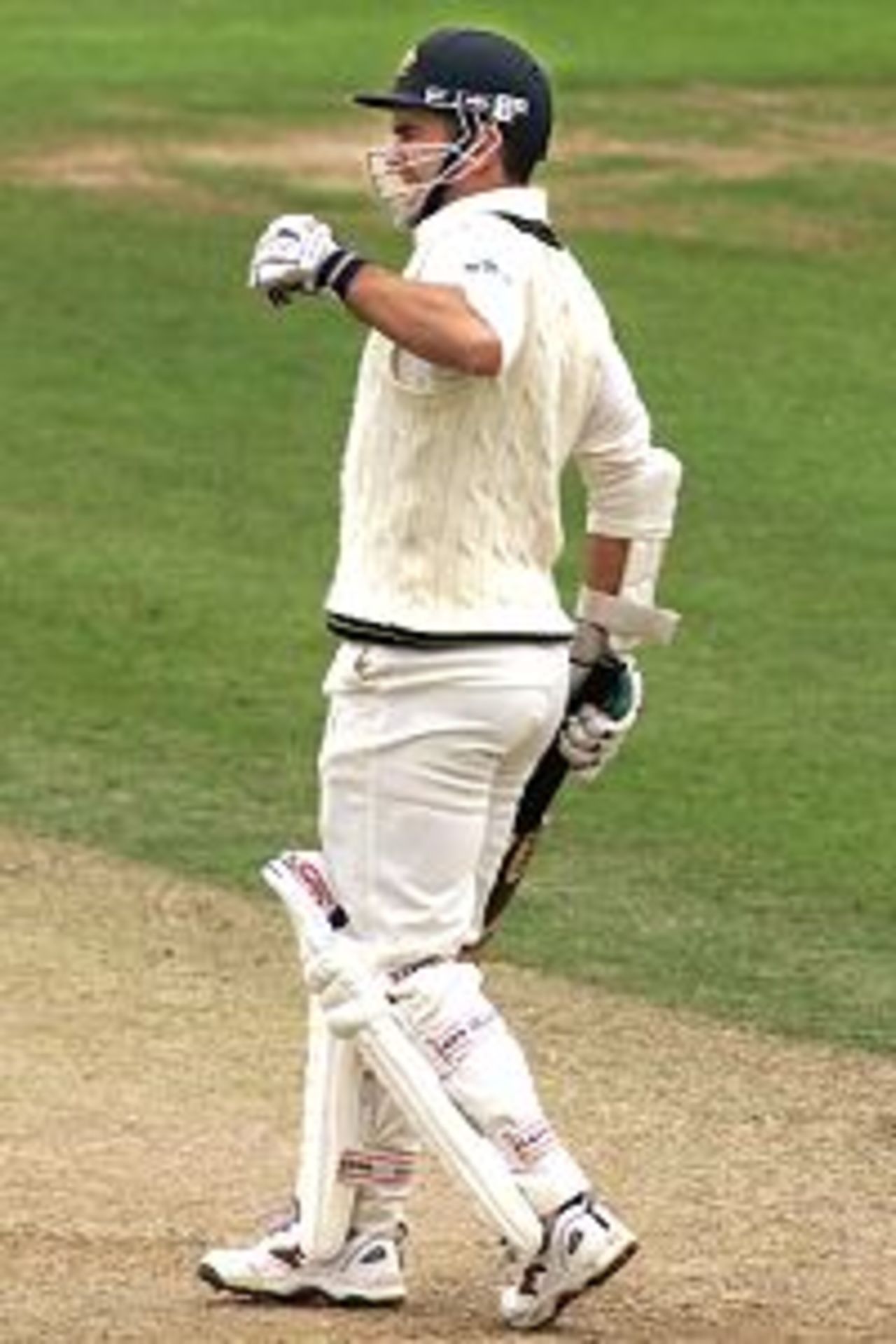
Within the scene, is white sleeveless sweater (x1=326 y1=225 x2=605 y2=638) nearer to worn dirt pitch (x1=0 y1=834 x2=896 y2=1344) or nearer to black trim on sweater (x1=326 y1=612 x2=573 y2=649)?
black trim on sweater (x1=326 y1=612 x2=573 y2=649)

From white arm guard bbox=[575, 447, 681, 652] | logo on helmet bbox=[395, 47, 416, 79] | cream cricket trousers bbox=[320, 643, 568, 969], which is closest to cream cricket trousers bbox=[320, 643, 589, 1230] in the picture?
cream cricket trousers bbox=[320, 643, 568, 969]

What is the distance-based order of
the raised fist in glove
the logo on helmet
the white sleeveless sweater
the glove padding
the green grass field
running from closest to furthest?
the raised fist in glove < the white sleeveless sweater < the logo on helmet < the glove padding < the green grass field

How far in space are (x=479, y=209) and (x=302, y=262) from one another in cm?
41

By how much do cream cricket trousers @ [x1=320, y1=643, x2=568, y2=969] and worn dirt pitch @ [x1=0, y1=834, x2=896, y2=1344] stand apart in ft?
2.45

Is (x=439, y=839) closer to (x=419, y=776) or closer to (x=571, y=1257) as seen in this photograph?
(x=419, y=776)

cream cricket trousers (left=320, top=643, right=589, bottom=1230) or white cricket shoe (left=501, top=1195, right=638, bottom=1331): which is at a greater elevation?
cream cricket trousers (left=320, top=643, right=589, bottom=1230)

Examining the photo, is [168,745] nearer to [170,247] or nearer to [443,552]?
[443,552]

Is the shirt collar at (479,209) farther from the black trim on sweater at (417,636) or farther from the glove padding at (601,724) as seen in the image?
the glove padding at (601,724)

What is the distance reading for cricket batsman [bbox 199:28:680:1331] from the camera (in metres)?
8.21

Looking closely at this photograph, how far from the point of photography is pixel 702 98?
30906 millimetres

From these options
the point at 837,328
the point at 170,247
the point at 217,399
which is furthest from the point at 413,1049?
the point at 170,247

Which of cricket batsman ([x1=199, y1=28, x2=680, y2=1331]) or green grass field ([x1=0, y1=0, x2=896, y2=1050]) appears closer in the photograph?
cricket batsman ([x1=199, y1=28, x2=680, y2=1331])

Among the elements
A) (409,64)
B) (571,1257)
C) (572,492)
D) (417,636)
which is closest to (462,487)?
(417,636)

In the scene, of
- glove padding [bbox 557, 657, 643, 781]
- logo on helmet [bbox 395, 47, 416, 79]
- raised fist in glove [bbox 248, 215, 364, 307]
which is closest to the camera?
raised fist in glove [bbox 248, 215, 364, 307]
